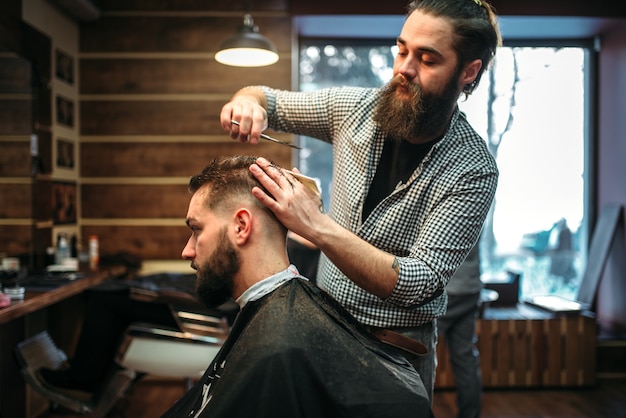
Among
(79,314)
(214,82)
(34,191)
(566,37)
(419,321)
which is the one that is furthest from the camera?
(566,37)

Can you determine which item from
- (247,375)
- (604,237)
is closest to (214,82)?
(604,237)

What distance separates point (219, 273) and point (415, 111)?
0.57 metres

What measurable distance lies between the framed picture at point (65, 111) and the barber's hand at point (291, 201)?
3099mm

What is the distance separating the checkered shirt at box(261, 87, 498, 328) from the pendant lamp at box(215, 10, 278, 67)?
1.92 meters

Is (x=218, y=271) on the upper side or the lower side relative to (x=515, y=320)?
upper

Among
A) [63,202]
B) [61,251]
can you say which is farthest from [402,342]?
[63,202]

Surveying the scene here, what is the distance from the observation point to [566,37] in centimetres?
474

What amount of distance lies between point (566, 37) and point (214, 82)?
2.71 metres

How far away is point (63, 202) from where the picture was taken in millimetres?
3963

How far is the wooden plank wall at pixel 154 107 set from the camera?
421 cm

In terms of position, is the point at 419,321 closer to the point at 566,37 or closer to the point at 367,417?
the point at 367,417

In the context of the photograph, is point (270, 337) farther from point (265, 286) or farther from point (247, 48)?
point (247, 48)

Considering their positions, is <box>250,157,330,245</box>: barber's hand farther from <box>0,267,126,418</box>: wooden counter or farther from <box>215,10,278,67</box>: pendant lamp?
<box>215,10,278,67</box>: pendant lamp

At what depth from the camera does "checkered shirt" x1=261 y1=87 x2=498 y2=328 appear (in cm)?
134
